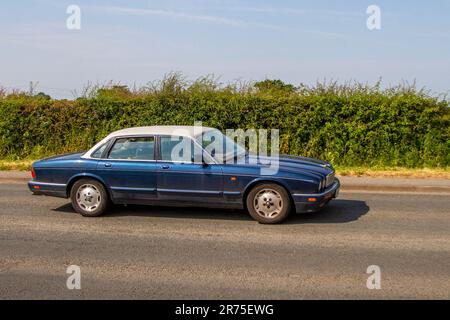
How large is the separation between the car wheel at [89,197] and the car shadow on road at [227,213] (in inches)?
8.8

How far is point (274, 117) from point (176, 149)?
24.2 feet

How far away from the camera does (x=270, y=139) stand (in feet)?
48.9

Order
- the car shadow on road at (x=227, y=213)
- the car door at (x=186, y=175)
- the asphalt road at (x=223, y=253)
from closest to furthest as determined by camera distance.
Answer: the asphalt road at (x=223, y=253)
the car door at (x=186, y=175)
the car shadow on road at (x=227, y=213)

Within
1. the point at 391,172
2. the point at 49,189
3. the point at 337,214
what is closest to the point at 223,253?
the point at 337,214

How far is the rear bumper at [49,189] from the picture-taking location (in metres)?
8.41

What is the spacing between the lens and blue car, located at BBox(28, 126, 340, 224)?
759 cm

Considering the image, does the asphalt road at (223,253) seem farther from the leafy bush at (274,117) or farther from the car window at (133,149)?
the leafy bush at (274,117)

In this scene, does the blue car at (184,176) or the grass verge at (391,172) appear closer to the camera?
the blue car at (184,176)

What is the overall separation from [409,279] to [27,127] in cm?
1444

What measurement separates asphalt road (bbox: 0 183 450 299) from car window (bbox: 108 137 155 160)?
1.02m

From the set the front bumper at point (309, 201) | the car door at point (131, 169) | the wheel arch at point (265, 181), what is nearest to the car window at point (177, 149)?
the car door at point (131, 169)
